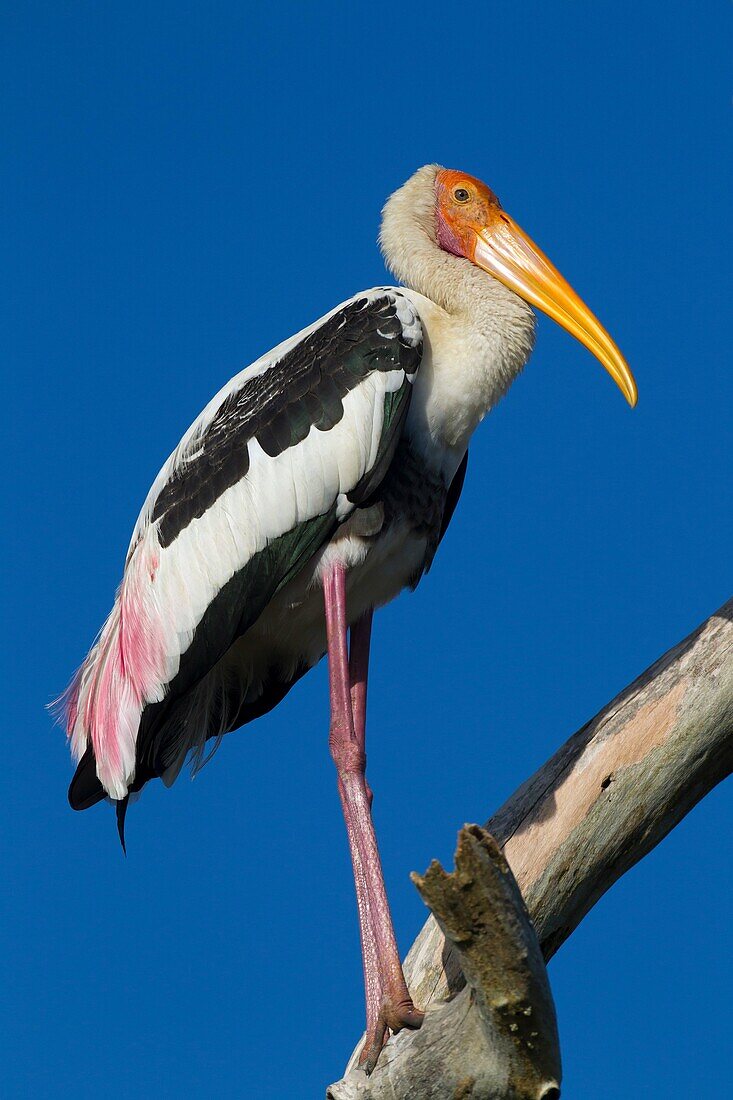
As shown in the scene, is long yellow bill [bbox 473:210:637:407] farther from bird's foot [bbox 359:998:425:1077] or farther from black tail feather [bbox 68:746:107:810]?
black tail feather [bbox 68:746:107:810]

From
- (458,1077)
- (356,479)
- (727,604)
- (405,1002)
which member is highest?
(356,479)

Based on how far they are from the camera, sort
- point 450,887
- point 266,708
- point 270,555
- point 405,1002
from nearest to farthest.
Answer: point 450,887, point 405,1002, point 270,555, point 266,708

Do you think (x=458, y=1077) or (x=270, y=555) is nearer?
(x=458, y=1077)

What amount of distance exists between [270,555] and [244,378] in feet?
2.56

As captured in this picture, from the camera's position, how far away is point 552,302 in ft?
19.5

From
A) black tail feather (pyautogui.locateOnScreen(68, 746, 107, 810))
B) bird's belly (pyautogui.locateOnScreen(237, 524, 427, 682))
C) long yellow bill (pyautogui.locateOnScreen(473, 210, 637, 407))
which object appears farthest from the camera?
black tail feather (pyautogui.locateOnScreen(68, 746, 107, 810))

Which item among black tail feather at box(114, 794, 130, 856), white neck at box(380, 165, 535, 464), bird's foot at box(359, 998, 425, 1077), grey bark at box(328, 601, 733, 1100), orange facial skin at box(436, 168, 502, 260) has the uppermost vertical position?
orange facial skin at box(436, 168, 502, 260)

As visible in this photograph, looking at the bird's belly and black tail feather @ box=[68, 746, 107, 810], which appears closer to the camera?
the bird's belly

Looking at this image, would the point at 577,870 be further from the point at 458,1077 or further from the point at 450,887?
the point at 450,887

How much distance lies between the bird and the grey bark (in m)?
0.49

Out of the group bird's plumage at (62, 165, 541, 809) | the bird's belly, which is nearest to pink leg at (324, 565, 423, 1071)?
the bird's belly

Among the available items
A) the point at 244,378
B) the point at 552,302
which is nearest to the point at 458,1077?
the point at 244,378

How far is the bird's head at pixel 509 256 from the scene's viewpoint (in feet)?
19.1

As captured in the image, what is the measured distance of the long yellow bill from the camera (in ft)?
18.9
